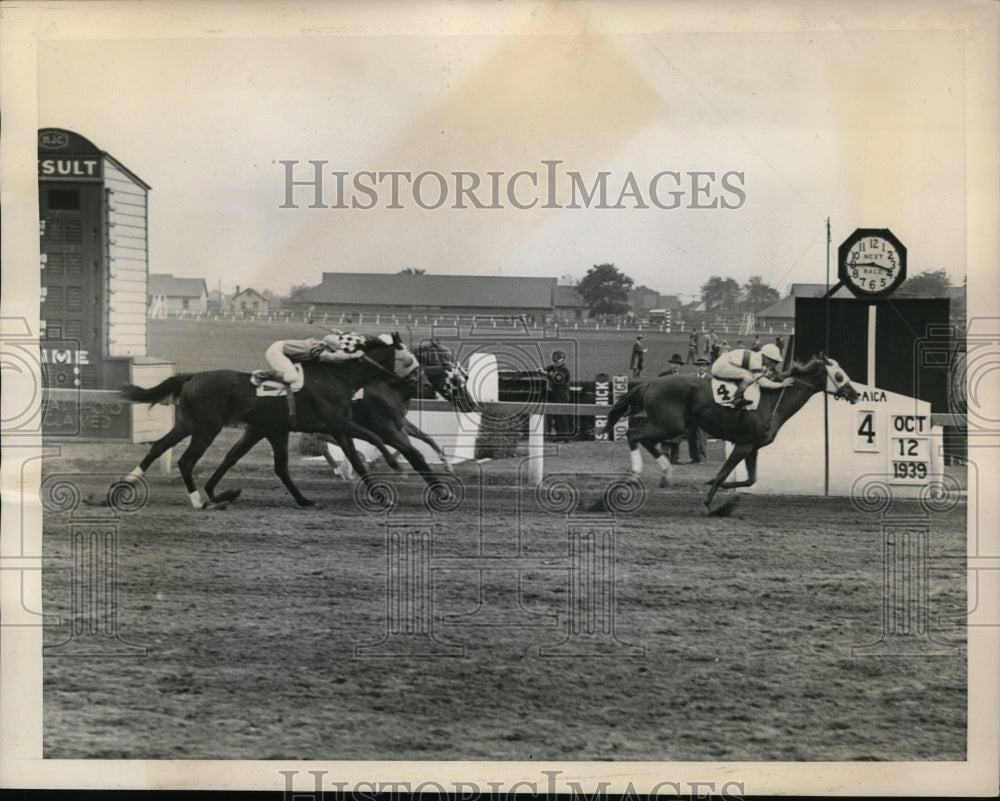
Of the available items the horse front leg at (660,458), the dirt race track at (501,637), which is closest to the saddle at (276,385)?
the dirt race track at (501,637)

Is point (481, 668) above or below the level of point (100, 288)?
below

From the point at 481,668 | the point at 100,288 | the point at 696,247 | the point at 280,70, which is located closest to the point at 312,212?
the point at 280,70

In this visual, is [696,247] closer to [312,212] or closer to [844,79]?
[844,79]

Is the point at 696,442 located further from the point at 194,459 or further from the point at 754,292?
the point at 194,459

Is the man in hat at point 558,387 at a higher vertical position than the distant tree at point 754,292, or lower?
lower

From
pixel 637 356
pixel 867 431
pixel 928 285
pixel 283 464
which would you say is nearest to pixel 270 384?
pixel 283 464

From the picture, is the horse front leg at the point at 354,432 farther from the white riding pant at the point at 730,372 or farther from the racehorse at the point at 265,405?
the white riding pant at the point at 730,372

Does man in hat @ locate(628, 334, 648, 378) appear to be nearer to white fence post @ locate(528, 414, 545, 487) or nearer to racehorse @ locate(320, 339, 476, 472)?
white fence post @ locate(528, 414, 545, 487)
